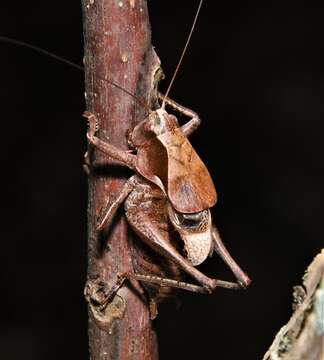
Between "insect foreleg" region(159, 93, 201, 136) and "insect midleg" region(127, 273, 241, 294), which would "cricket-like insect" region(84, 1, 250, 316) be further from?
"insect foreleg" region(159, 93, 201, 136)

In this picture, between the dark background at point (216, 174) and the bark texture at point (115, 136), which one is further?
the dark background at point (216, 174)

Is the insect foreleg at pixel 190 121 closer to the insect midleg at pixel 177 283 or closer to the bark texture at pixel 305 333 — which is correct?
the insect midleg at pixel 177 283

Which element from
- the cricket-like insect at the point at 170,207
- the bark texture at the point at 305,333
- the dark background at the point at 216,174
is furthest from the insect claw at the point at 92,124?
the dark background at the point at 216,174

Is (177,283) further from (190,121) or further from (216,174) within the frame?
(216,174)

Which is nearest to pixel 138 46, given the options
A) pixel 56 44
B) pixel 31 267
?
pixel 56 44

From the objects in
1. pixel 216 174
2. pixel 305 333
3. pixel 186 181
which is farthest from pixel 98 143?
pixel 216 174
